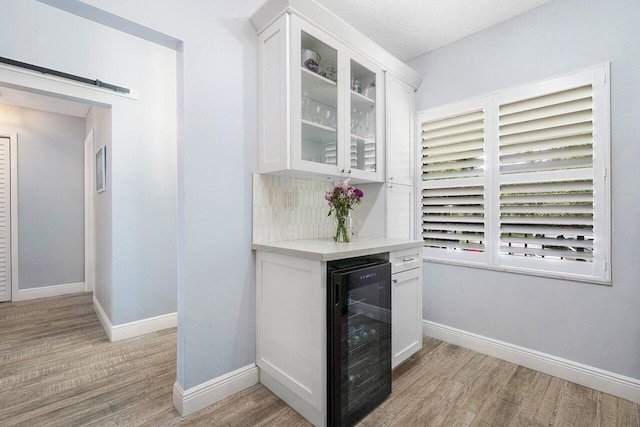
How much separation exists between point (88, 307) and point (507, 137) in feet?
15.7

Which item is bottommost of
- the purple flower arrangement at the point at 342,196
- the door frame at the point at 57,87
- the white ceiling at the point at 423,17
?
the purple flower arrangement at the point at 342,196

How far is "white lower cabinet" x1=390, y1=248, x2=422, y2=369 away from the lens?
2.06m

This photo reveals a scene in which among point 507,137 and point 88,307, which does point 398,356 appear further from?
point 88,307

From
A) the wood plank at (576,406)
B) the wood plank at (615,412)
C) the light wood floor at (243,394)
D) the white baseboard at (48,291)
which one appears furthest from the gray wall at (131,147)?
the wood plank at (615,412)

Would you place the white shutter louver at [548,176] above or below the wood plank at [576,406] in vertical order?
above

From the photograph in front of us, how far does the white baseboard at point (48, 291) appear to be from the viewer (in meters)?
3.88

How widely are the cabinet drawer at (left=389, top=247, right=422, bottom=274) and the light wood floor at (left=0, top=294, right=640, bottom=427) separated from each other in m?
0.76

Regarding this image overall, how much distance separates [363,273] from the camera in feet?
5.57

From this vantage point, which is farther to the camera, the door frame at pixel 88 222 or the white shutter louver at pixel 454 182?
the door frame at pixel 88 222

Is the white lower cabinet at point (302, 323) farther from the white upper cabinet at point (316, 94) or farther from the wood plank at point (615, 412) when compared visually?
the wood plank at point (615, 412)

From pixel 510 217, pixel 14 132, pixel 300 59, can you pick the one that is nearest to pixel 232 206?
pixel 300 59

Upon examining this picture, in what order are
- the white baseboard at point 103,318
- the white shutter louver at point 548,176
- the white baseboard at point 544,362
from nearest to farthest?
the white baseboard at point 544,362 < the white shutter louver at point 548,176 < the white baseboard at point 103,318

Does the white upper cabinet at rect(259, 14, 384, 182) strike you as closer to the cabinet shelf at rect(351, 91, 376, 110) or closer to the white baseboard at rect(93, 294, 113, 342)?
the cabinet shelf at rect(351, 91, 376, 110)

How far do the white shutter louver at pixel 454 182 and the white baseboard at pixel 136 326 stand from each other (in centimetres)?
269
